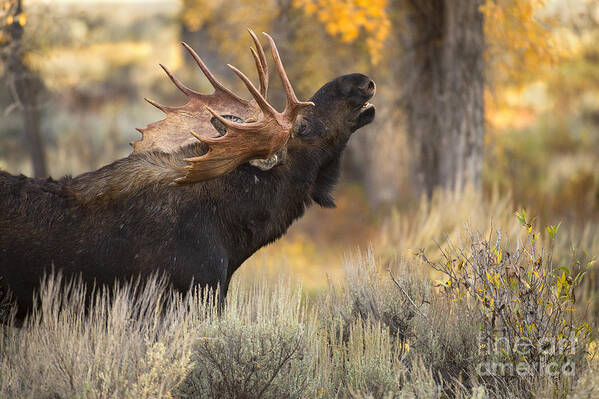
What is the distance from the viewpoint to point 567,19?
8.91 meters

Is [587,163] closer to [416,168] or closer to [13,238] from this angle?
[416,168]

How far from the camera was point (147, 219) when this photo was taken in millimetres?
4305

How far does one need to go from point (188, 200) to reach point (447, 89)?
5.32m

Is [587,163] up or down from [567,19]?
up

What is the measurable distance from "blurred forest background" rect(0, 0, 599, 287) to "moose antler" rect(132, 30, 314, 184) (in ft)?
3.80

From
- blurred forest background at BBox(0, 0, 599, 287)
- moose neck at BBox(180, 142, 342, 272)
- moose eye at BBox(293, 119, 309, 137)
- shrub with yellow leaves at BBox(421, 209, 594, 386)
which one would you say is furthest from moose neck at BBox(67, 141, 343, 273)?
shrub with yellow leaves at BBox(421, 209, 594, 386)

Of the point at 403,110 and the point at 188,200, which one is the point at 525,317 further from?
the point at 403,110

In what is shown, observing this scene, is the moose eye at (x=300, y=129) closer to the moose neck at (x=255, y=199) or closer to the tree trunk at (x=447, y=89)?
the moose neck at (x=255, y=199)

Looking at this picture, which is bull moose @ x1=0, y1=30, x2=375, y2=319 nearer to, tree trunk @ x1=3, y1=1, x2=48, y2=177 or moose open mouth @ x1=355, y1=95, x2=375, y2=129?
moose open mouth @ x1=355, y1=95, x2=375, y2=129

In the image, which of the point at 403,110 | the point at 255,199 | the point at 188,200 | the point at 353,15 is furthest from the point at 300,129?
the point at 403,110

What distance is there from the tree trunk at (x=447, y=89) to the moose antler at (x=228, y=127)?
4213mm

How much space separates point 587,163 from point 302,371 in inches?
489

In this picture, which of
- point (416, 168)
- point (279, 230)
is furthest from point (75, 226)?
point (416, 168)

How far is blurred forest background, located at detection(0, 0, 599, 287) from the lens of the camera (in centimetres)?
805
